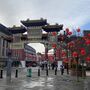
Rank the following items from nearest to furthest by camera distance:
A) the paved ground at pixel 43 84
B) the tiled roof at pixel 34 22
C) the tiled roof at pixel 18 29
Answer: the paved ground at pixel 43 84
the tiled roof at pixel 34 22
the tiled roof at pixel 18 29

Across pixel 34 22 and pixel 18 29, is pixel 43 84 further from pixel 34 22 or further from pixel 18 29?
pixel 18 29

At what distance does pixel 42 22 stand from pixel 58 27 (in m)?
5.40

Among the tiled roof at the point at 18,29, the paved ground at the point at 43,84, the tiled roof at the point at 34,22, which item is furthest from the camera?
the tiled roof at the point at 18,29

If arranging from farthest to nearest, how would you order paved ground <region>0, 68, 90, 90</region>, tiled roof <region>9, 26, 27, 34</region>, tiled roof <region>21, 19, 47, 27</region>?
tiled roof <region>9, 26, 27, 34</region> → tiled roof <region>21, 19, 47, 27</region> → paved ground <region>0, 68, 90, 90</region>

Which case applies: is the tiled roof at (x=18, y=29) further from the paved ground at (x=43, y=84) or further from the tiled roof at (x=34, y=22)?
the paved ground at (x=43, y=84)

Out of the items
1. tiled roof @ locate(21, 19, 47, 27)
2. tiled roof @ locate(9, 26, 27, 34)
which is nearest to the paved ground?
tiled roof @ locate(21, 19, 47, 27)

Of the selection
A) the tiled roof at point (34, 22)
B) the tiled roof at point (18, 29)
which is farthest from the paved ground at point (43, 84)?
→ the tiled roof at point (18, 29)

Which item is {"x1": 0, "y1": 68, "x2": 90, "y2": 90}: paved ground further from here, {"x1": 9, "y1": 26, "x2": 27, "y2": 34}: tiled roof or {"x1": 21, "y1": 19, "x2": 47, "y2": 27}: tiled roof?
{"x1": 9, "y1": 26, "x2": 27, "y2": 34}: tiled roof

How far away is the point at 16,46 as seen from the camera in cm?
7831

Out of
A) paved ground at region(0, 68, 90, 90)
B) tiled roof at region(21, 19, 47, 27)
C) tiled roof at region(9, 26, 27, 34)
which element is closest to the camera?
paved ground at region(0, 68, 90, 90)

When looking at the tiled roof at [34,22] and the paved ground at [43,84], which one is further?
the tiled roof at [34,22]

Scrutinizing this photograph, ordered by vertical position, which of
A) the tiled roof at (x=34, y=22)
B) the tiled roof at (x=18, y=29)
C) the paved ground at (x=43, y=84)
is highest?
the tiled roof at (x=34, y=22)

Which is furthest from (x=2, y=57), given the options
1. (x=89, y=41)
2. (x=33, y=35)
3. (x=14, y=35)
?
(x=89, y=41)

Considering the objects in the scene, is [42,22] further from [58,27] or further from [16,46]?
[16,46]
